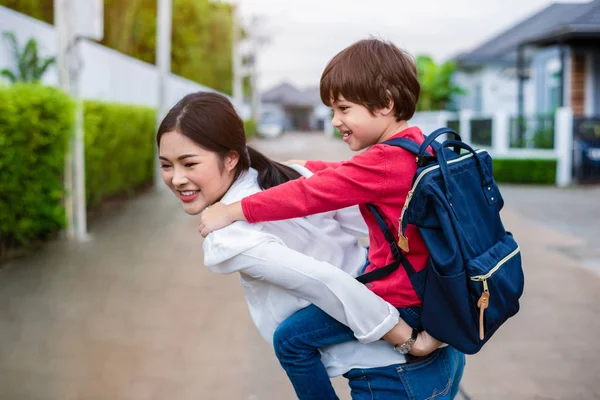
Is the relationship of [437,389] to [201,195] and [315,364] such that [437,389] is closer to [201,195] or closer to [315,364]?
[315,364]

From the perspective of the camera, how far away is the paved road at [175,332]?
4.43m

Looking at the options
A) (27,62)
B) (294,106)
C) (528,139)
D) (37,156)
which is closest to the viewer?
(37,156)

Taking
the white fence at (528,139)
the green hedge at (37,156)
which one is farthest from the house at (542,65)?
the green hedge at (37,156)

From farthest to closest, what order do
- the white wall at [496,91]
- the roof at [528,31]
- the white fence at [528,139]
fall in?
the white wall at [496,91], the roof at [528,31], the white fence at [528,139]

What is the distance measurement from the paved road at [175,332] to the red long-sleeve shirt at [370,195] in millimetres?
2332

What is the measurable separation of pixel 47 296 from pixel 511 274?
5182 millimetres

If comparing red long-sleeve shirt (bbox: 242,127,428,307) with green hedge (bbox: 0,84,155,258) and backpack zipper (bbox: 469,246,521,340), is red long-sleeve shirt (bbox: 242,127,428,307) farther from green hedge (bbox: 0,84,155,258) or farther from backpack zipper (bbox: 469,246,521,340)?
green hedge (bbox: 0,84,155,258)

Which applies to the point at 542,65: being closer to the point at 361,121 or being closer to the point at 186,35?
the point at 186,35

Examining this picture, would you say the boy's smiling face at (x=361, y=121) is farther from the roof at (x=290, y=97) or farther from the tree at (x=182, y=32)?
the roof at (x=290, y=97)

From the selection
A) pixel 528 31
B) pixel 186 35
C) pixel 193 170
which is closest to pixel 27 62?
pixel 193 170

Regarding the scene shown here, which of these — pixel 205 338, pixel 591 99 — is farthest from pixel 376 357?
pixel 591 99

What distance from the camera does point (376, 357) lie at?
7.02 ft

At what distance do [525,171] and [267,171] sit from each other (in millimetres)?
15337

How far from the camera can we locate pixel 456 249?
191 cm
